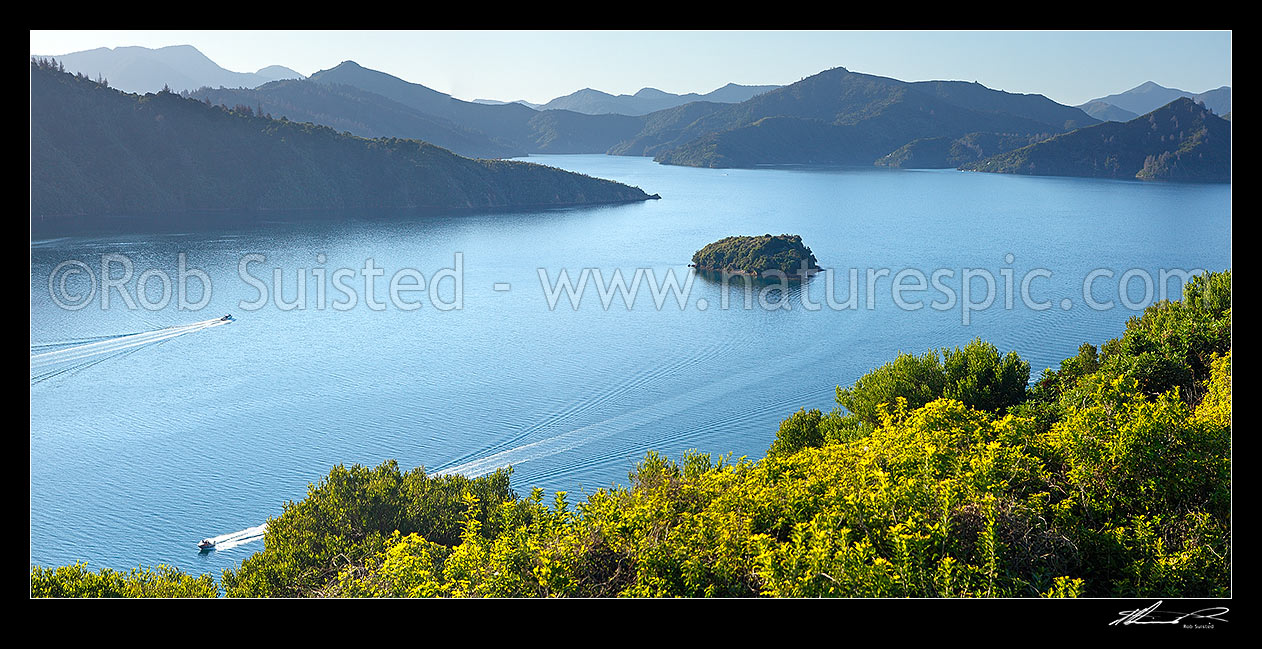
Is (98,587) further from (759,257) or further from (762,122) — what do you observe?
(762,122)

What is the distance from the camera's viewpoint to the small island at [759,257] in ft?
152

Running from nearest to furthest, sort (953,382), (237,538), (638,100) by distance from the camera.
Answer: (953,382), (237,538), (638,100)

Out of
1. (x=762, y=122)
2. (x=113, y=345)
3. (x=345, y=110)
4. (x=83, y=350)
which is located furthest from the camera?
(x=762, y=122)

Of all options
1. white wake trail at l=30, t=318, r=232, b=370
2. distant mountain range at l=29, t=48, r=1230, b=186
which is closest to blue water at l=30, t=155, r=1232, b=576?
white wake trail at l=30, t=318, r=232, b=370

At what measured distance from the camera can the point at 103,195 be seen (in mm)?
63000

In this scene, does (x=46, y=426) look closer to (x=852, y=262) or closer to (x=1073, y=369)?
(x=1073, y=369)

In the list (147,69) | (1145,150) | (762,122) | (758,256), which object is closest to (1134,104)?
(1145,150)

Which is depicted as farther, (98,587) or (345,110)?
(345,110)

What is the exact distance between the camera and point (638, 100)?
160500 mm

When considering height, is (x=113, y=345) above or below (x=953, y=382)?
above

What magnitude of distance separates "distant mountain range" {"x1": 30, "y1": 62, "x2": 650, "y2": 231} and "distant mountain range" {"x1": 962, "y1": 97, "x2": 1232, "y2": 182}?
48.6 m

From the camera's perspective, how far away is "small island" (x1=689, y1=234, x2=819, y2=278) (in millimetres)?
46312
